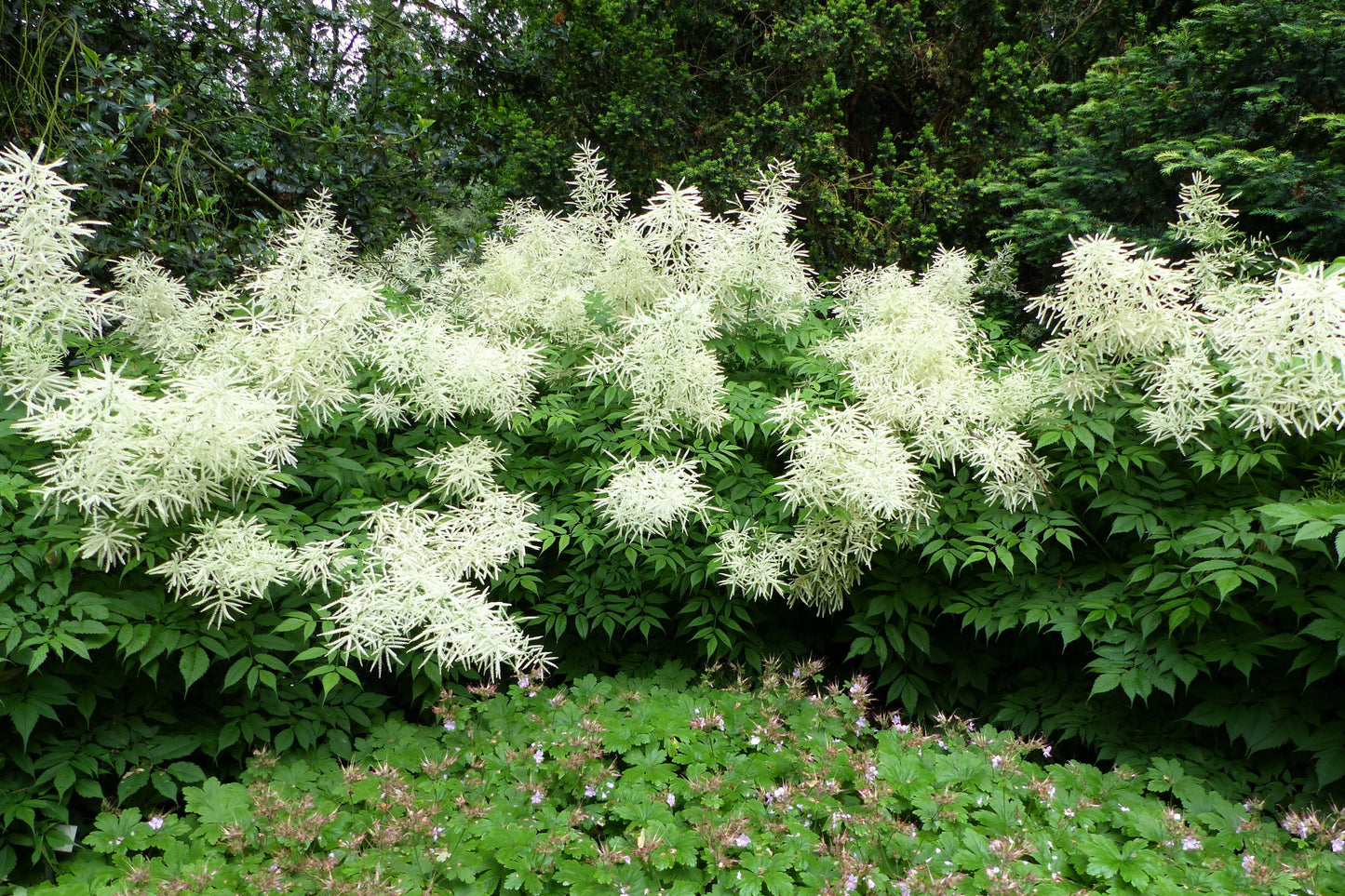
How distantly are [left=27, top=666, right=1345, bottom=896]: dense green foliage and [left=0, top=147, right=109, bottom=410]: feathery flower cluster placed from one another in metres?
1.67

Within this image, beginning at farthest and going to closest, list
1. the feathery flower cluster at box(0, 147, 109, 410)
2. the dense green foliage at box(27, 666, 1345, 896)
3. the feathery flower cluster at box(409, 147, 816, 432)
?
the feathery flower cluster at box(409, 147, 816, 432), the feathery flower cluster at box(0, 147, 109, 410), the dense green foliage at box(27, 666, 1345, 896)

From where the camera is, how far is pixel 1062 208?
19.2 ft

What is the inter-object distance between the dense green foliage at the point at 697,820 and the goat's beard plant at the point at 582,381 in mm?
463

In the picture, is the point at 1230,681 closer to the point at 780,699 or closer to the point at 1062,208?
the point at 780,699

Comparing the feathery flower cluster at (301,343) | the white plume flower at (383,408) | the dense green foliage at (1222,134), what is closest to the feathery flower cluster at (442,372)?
the white plume flower at (383,408)

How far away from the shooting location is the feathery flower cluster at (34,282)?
2.98 metres

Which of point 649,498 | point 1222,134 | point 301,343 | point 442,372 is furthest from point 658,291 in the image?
point 1222,134

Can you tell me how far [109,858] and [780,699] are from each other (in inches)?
99.4

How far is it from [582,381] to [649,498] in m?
1.12

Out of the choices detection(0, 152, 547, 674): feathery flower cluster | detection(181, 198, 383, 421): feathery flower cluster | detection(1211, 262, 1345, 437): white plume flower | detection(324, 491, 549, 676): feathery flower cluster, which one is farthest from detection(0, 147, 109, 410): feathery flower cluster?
detection(1211, 262, 1345, 437): white plume flower

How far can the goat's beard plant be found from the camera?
2.86 meters

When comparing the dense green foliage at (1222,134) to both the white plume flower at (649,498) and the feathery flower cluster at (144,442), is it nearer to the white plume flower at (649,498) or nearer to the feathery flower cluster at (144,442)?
the white plume flower at (649,498)

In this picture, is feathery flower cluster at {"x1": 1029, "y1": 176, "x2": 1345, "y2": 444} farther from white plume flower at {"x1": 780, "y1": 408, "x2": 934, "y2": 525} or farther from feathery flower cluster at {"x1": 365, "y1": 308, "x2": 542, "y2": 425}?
feathery flower cluster at {"x1": 365, "y1": 308, "x2": 542, "y2": 425}

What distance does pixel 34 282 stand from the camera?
307cm
